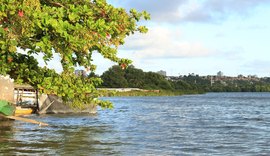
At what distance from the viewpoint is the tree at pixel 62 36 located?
11.7m

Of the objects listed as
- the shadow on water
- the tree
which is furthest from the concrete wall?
the tree

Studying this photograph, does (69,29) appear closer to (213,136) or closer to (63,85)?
(63,85)

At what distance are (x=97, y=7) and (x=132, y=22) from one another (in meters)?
1.53

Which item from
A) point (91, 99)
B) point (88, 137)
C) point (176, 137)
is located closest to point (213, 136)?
point (176, 137)

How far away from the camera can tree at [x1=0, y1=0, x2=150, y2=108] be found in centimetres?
1172

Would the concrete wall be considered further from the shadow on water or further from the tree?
the tree

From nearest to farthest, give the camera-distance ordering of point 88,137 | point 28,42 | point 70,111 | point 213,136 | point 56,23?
point 56,23 < point 28,42 < point 88,137 < point 213,136 < point 70,111

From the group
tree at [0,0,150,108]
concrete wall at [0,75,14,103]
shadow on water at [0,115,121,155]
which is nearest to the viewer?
tree at [0,0,150,108]

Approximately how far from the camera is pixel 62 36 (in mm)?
11383

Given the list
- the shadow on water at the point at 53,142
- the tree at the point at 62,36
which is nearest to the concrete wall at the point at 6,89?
the shadow on water at the point at 53,142

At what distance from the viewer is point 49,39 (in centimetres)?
1227

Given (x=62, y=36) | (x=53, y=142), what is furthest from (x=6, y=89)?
(x=62, y=36)

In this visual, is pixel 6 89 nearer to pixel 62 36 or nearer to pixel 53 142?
pixel 53 142

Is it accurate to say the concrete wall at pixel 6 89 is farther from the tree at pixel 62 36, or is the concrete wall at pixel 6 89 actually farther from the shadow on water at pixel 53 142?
the tree at pixel 62 36
